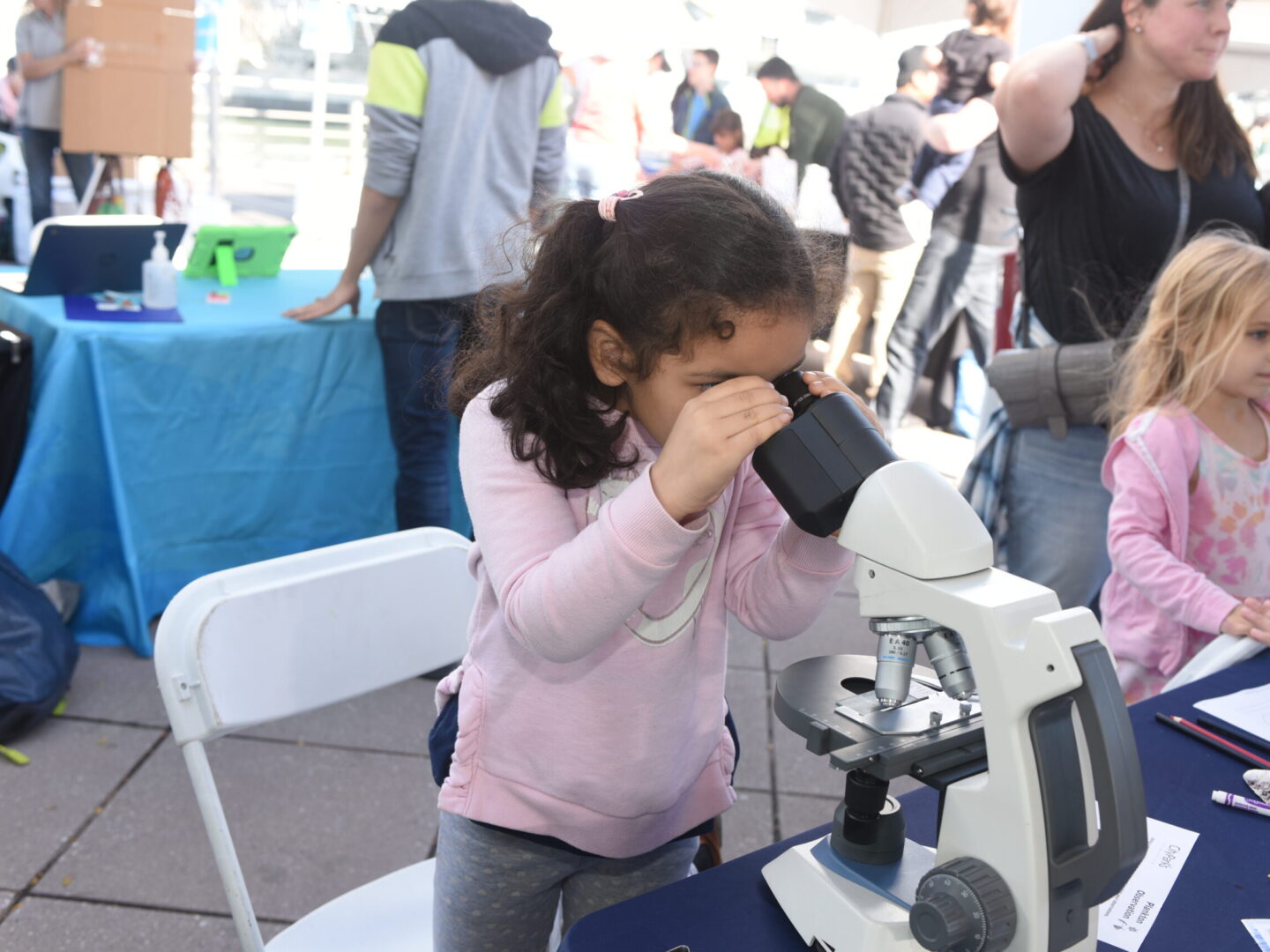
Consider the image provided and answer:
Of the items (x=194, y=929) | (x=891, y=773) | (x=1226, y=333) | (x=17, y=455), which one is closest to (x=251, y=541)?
(x=17, y=455)

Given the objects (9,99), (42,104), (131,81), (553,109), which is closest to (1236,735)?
(553,109)

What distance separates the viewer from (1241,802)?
1.18m

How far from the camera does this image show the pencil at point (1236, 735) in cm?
130

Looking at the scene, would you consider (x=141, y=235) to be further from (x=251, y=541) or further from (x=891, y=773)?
(x=891, y=773)

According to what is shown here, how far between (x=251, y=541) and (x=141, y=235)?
3.20ft

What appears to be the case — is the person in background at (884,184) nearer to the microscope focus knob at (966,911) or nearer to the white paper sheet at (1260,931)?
the white paper sheet at (1260,931)

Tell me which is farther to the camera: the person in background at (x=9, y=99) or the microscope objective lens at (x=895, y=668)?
the person in background at (x=9, y=99)

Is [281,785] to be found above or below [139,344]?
below

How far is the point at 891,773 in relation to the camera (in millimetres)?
812

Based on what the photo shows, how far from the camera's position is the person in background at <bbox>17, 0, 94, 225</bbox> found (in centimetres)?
492

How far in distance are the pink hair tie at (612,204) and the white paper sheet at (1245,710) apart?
941 mm

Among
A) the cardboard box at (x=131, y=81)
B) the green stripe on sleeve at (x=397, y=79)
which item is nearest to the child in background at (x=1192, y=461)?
the green stripe on sleeve at (x=397, y=79)

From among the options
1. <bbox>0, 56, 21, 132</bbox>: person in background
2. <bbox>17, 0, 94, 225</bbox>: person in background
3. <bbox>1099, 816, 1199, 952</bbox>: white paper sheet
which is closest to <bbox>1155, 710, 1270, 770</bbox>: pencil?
<bbox>1099, 816, 1199, 952</bbox>: white paper sheet

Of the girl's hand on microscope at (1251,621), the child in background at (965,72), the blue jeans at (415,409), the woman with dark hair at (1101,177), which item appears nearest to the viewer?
the girl's hand on microscope at (1251,621)
